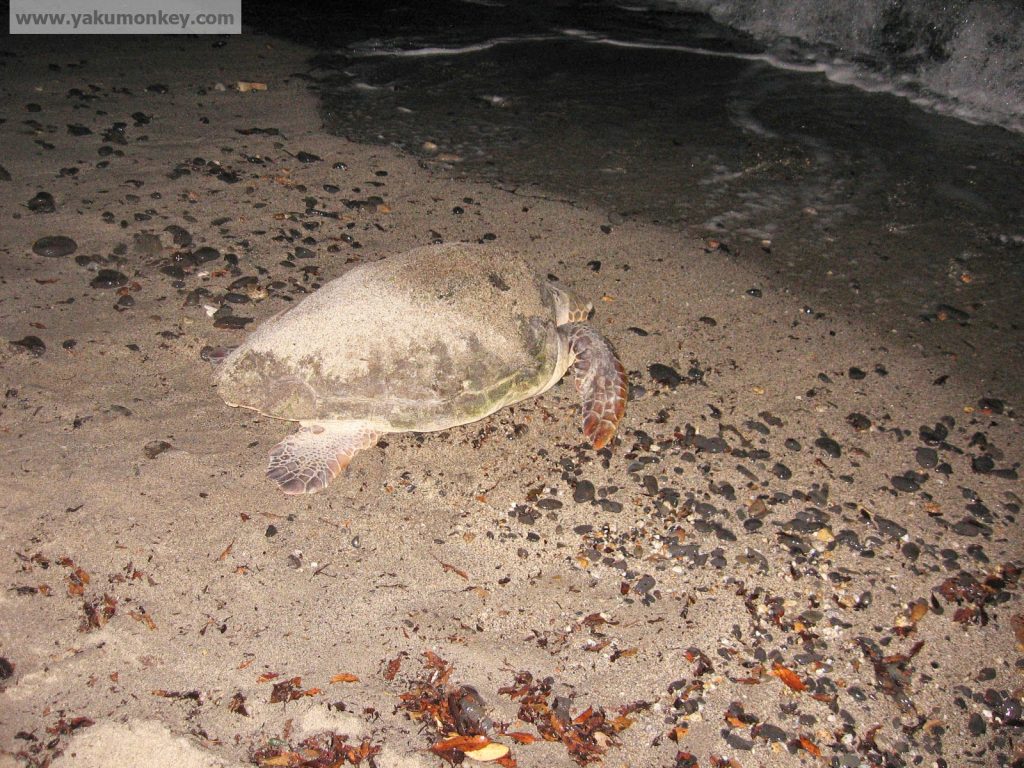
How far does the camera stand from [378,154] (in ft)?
17.4

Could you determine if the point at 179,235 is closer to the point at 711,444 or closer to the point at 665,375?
the point at 665,375

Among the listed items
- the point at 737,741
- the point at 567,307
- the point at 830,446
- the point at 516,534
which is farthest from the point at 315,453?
the point at 830,446

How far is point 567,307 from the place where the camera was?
3508 millimetres

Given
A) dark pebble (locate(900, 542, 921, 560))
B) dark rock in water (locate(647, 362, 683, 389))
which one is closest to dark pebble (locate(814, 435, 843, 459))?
dark pebble (locate(900, 542, 921, 560))

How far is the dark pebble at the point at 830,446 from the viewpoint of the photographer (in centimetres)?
317

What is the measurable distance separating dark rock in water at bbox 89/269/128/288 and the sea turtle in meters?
1.28

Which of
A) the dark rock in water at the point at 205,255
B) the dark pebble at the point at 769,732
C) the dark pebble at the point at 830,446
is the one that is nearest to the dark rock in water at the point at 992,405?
the dark pebble at the point at 830,446

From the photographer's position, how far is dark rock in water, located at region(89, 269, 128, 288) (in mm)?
3715

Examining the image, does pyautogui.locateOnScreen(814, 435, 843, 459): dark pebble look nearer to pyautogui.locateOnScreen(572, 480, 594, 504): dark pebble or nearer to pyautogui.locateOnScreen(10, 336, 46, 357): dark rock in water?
pyautogui.locateOnScreen(572, 480, 594, 504): dark pebble

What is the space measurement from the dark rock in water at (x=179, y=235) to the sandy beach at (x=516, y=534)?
2 cm

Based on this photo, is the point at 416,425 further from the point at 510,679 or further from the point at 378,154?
the point at 378,154

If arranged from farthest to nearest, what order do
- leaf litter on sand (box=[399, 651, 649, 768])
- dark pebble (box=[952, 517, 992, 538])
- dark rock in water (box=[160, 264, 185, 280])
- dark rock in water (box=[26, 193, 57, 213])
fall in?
dark rock in water (box=[26, 193, 57, 213]) → dark rock in water (box=[160, 264, 185, 280]) → dark pebble (box=[952, 517, 992, 538]) → leaf litter on sand (box=[399, 651, 649, 768])

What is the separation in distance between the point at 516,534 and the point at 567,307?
4.13ft

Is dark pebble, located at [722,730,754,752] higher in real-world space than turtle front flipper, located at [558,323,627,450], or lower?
lower
